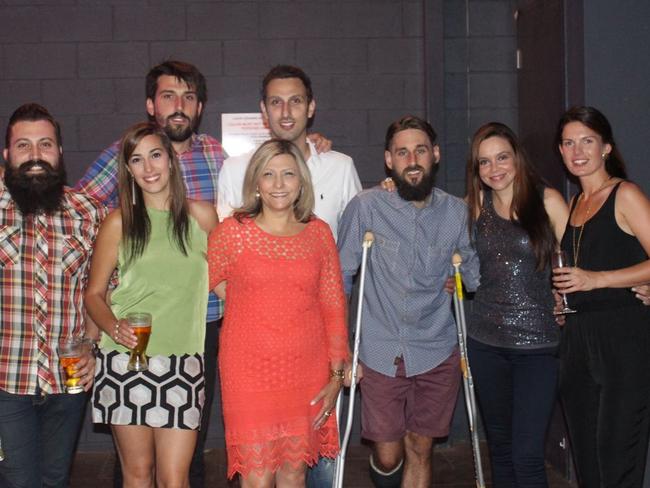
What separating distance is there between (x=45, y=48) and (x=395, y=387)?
3459mm

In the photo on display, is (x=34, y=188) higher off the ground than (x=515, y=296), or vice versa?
(x=34, y=188)

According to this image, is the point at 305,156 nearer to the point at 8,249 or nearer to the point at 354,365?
the point at 354,365

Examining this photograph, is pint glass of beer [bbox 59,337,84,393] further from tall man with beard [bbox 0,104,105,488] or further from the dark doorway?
the dark doorway

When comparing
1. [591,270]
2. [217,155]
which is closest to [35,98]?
[217,155]

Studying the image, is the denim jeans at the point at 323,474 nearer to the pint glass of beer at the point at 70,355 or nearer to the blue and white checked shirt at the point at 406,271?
the blue and white checked shirt at the point at 406,271

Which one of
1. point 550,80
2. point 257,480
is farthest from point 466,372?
point 550,80

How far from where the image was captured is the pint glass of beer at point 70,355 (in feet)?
11.5

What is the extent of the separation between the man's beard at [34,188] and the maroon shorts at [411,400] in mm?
1701

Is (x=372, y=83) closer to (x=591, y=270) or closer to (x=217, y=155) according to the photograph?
Result: (x=217, y=155)

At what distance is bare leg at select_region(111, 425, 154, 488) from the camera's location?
11.9 feet

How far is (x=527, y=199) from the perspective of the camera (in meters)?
4.14

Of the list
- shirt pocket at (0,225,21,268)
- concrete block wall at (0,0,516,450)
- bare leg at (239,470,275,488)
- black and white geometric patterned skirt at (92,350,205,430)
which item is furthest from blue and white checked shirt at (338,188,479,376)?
concrete block wall at (0,0,516,450)

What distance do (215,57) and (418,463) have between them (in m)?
3.14

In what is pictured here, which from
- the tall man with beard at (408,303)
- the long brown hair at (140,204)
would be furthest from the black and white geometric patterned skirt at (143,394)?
the tall man with beard at (408,303)
